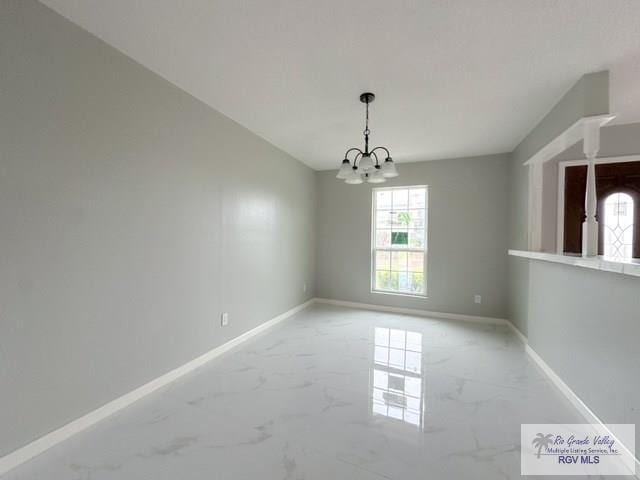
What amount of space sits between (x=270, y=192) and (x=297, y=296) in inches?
69.1

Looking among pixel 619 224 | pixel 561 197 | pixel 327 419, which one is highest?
pixel 561 197

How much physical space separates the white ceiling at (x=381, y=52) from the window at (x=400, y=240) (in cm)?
180

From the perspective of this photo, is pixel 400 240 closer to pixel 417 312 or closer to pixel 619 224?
pixel 417 312

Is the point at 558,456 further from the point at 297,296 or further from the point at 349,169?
the point at 297,296

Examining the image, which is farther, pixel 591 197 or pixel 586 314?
pixel 591 197

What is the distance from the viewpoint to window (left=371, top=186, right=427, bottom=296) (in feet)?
14.6

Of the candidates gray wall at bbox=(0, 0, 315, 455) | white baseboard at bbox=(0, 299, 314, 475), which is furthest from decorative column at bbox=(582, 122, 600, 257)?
white baseboard at bbox=(0, 299, 314, 475)

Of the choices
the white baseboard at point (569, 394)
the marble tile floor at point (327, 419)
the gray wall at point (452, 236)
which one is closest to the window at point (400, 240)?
the gray wall at point (452, 236)

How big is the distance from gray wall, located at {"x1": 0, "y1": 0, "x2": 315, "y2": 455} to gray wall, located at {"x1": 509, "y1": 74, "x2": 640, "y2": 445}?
119 inches

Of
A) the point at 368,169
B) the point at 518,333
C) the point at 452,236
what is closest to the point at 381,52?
the point at 368,169

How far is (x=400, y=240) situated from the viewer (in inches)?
182

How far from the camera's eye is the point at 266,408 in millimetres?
1956

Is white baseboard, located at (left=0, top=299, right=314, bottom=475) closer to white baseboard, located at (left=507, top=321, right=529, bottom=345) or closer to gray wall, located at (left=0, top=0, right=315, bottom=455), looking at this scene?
gray wall, located at (left=0, top=0, right=315, bottom=455)

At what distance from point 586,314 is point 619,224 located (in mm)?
2044
